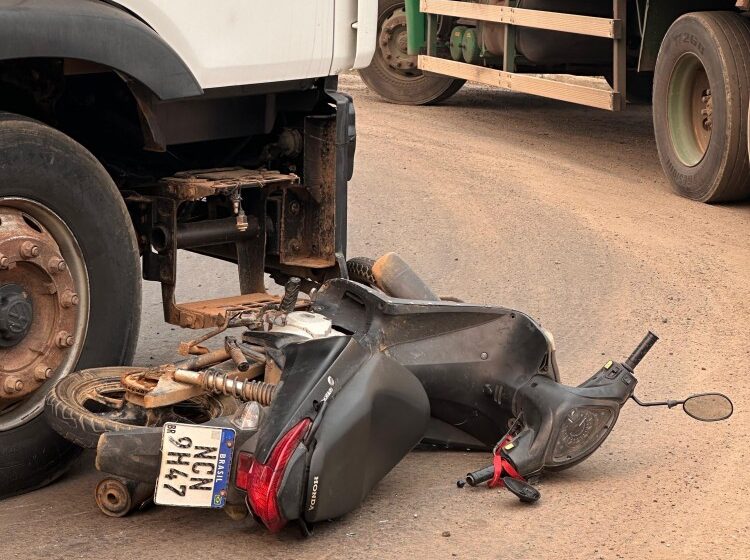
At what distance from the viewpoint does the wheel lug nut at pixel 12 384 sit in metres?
4.09

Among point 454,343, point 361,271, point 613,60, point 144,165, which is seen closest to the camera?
point 454,343

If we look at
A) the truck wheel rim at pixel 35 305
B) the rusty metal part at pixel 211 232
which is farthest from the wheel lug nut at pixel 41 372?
the rusty metal part at pixel 211 232

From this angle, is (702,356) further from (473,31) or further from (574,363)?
(473,31)

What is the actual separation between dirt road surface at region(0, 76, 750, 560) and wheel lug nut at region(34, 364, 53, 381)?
407 millimetres

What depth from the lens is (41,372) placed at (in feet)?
13.8

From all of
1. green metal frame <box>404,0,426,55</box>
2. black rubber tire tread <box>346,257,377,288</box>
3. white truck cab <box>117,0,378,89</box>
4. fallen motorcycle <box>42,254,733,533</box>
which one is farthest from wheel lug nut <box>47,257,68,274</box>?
green metal frame <box>404,0,426,55</box>

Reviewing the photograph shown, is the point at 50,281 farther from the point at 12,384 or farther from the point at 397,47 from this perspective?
the point at 397,47

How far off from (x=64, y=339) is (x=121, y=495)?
520 millimetres

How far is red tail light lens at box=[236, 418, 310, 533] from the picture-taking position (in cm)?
381

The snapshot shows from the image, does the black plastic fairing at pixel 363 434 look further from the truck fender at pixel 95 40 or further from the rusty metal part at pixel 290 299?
the truck fender at pixel 95 40

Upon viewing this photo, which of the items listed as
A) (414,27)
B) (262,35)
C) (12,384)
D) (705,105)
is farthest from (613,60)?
(12,384)

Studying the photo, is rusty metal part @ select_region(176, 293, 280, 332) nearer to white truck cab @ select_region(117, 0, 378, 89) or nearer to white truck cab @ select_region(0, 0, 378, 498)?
white truck cab @ select_region(0, 0, 378, 498)

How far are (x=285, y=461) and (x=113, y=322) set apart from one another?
937mm

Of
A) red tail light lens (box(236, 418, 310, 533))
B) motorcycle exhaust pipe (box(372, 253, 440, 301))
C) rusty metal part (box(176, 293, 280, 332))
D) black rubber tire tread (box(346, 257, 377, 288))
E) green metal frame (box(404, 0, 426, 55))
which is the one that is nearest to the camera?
red tail light lens (box(236, 418, 310, 533))
